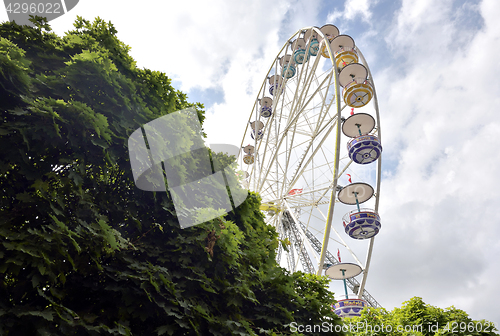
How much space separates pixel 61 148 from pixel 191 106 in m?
2.59

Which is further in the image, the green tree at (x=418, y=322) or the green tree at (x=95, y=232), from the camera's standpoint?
the green tree at (x=418, y=322)

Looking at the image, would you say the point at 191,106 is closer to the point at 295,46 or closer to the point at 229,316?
the point at 229,316

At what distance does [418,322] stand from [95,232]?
8.07 metres

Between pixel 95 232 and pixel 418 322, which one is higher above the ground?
pixel 418 322

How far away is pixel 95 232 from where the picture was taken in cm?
317

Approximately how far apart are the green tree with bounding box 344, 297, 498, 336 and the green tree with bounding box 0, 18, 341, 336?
3649 millimetres

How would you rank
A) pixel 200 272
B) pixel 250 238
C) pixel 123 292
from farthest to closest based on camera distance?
pixel 250 238 < pixel 200 272 < pixel 123 292

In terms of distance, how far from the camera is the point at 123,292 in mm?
3242

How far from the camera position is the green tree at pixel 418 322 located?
6.97m

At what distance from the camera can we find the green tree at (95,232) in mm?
2854

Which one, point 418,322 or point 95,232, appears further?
point 418,322

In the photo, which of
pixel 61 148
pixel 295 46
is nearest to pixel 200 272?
pixel 61 148

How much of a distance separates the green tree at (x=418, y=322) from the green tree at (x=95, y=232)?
12.0 feet

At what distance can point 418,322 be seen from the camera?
783 cm
